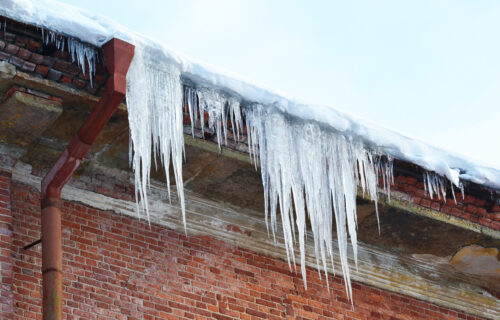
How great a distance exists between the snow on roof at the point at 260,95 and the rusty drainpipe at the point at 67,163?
0.49ft

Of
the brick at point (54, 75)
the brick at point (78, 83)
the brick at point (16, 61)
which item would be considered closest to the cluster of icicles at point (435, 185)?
the brick at point (78, 83)

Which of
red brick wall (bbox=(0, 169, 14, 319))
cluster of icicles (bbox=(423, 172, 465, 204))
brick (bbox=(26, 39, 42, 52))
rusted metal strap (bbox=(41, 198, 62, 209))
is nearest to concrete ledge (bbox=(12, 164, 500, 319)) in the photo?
red brick wall (bbox=(0, 169, 14, 319))

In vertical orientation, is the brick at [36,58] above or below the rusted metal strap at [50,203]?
above

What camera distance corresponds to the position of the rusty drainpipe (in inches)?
229

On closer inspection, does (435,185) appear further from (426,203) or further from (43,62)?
(43,62)

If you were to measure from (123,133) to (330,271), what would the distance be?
2.11 meters

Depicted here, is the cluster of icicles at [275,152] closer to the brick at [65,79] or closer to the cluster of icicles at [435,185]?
the cluster of icicles at [435,185]

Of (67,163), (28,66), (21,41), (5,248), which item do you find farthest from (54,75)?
(5,248)

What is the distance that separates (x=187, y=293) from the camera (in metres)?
6.79

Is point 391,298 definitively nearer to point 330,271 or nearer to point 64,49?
point 330,271

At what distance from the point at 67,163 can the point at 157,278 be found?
1.13 m

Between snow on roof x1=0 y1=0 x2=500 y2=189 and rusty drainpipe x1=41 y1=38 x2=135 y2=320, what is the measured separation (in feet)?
0.49

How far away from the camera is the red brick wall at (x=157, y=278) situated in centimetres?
629

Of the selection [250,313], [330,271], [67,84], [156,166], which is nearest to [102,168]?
[156,166]
